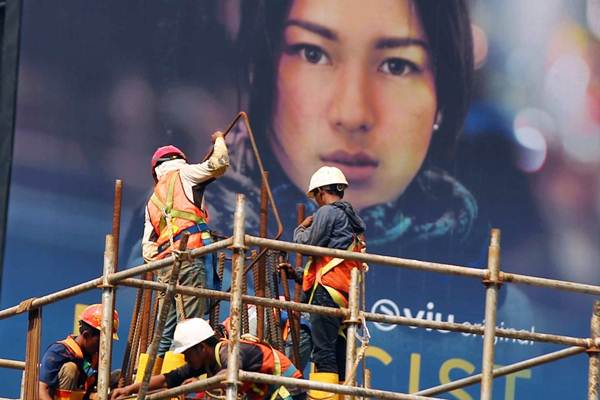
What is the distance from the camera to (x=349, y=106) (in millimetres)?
28359

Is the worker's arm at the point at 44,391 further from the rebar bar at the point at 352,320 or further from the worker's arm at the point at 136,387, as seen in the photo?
the rebar bar at the point at 352,320

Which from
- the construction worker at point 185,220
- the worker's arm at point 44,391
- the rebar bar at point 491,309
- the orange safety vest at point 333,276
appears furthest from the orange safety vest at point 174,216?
the rebar bar at point 491,309

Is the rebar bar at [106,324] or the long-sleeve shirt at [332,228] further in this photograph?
the long-sleeve shirt at [332,228]

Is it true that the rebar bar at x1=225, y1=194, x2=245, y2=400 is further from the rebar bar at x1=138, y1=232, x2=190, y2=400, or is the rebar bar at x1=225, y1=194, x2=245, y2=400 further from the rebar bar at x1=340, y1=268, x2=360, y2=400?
the rebar bar at x1=340, y1=268, x2=360, y2=400

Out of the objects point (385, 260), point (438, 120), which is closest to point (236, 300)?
point (385, 260)

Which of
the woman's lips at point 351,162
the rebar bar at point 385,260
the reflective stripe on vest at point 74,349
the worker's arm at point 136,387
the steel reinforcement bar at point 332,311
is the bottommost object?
the worker's arm at point 136,387

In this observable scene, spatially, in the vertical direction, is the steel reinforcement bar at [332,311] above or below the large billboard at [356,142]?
below

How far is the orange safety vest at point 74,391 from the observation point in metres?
17.9

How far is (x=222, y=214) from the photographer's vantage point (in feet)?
90.0

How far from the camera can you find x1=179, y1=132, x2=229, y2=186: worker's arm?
18.2 m

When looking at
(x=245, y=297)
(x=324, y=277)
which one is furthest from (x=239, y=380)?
(x=324, y=277)

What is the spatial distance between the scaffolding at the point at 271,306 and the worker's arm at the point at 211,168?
5.03 ft

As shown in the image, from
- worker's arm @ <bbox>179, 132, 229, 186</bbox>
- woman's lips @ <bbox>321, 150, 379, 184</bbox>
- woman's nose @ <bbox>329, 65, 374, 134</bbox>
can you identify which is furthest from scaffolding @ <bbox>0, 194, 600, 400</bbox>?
woman's nose @ <bbox>329, 65, 374, 134</bbox>

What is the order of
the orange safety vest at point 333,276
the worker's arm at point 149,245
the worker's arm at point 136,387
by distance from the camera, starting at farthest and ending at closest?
the worker's arm at point 149,245
the orange safety vest at point 333,276
the worker's arm at point 136,387
